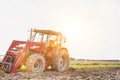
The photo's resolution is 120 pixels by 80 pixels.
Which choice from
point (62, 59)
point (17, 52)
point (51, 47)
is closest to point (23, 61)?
point (17, 52)

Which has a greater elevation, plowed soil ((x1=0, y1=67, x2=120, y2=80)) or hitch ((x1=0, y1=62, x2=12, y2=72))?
hitch ((x1=0, y1=62, x2=12, y2=72))

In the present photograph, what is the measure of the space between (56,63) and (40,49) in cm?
189

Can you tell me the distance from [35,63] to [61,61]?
138 inches

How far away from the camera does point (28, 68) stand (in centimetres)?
2275

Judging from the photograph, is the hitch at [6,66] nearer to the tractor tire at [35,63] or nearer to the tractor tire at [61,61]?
the tractor tire at [35,63]

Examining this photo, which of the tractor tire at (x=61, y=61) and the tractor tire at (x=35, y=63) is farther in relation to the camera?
the tractor tire at (x=61, y=61)

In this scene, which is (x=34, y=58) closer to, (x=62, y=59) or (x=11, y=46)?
(x=11, y=46)

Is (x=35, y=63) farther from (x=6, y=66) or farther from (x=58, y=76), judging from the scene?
(x=58, y=76)

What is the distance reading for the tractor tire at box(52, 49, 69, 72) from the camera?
2546cm

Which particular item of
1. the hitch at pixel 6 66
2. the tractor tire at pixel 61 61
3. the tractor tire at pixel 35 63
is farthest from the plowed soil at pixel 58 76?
the tractor tire at pixel 61 61

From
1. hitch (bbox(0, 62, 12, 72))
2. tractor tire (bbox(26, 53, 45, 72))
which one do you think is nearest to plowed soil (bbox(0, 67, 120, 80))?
tractor tire (bbox(26, 53, 45, 72))

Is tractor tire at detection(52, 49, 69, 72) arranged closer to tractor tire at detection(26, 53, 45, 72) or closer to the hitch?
tractor tire at detection(26, 53, 45, 72)

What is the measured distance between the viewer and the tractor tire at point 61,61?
2546 centimetres

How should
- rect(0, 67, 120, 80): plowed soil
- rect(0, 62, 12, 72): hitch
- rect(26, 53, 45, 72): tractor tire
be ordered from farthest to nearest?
rect(0, 62, 12, 72): hitch → rect(26, 53, 45, 72): tractor tire → rect(0, 67, 120, 80): plowed soil
